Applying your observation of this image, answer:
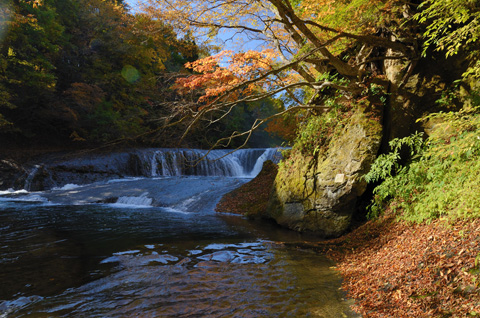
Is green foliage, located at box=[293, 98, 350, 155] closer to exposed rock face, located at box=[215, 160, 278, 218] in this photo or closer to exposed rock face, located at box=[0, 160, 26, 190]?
exposed rock face, located at box=[215, 160, 278, 218]

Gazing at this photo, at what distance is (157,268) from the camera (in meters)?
4.46

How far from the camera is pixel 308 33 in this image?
17.6 feet

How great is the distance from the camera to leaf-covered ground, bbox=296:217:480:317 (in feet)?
8.75

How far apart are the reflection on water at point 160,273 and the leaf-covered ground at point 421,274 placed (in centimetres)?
36

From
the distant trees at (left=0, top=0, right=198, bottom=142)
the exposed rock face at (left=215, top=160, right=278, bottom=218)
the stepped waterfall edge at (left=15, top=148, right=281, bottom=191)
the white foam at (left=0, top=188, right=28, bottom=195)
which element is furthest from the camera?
the distant trees at (left=0, top=0, right=198, bottom=142)

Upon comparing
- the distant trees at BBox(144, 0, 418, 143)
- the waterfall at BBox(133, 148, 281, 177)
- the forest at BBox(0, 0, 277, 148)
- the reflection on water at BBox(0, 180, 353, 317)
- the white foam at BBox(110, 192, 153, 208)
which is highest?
the forest at BBox(0, 0, 277, 148)

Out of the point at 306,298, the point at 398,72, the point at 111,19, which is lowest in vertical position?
the point at 306,298

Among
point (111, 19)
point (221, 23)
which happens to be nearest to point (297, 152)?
point (221, 23)

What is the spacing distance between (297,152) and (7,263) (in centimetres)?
682

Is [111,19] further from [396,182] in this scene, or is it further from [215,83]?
[396,182]

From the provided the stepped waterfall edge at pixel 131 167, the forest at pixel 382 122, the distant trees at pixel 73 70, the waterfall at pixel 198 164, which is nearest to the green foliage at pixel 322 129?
the forest at pixel 382 122

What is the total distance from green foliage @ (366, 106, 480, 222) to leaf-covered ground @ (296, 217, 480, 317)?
0.29m

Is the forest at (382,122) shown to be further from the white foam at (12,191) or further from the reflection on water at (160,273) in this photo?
the white foam at (12,191)

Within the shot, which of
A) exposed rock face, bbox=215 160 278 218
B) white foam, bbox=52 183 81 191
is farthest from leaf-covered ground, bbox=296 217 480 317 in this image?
white foam, bbox=52 183 81 191
